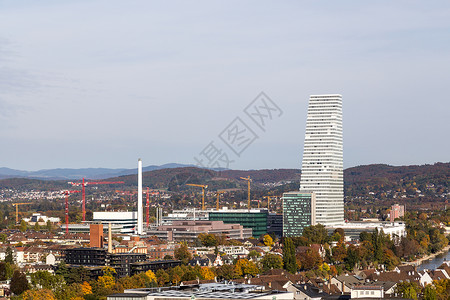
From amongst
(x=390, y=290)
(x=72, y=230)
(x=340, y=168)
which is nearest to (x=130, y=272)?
(x=390, y=290)

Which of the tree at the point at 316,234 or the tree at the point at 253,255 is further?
the tree at the point at 316,234

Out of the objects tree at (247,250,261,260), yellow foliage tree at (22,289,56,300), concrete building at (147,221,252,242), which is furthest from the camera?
concrete building at (147,221,252,242)

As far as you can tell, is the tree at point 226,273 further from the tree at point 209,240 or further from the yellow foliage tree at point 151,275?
the tree at point 209,240

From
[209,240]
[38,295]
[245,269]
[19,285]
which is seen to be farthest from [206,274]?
[209,240]

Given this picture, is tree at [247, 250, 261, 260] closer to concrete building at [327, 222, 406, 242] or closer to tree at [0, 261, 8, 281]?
tree at [0, 261, 8, 281]

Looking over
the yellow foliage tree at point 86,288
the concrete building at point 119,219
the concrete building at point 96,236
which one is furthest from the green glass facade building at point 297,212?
the yellow foliage tree at point 86,288

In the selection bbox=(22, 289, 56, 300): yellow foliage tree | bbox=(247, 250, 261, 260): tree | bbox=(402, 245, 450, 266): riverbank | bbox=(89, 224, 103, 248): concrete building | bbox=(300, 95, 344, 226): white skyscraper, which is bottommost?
bbox=(402, 245, 450, 266): riverbank

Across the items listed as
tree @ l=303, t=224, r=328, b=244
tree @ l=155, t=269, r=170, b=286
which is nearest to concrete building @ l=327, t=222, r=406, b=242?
tree @ l=303, t=224, r=328, b=244
